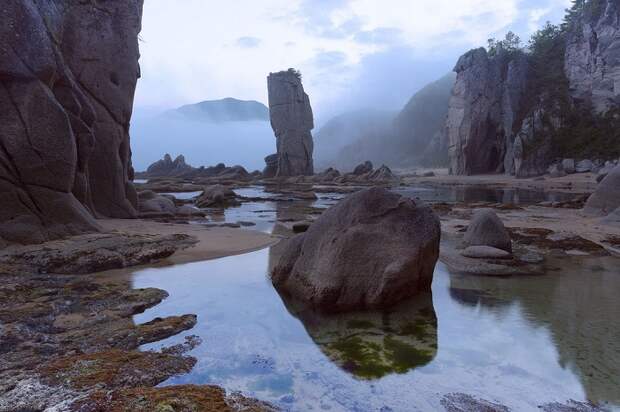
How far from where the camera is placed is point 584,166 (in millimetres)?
41375

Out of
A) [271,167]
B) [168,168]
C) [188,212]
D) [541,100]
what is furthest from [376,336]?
[168,168]

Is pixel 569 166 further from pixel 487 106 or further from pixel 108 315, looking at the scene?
pixel 108 315

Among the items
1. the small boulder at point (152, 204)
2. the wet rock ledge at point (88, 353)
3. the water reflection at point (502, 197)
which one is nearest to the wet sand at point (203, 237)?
the small boulder at point (152, 204)

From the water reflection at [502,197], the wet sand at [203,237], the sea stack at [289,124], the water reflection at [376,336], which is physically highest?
the sea stack at [289,124]

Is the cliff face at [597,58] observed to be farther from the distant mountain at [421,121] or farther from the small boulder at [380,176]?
the distant mountain at [421,121]

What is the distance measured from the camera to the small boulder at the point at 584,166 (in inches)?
1611

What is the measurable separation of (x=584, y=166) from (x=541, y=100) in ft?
37.4

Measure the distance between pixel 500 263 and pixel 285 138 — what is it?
50023 mm

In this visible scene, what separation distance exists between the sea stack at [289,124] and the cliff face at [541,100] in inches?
704

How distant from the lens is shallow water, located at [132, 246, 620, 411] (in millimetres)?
4895

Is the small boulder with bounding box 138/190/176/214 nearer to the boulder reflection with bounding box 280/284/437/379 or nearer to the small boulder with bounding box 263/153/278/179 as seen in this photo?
the boulder reflection with bounding box 280/284/437/379

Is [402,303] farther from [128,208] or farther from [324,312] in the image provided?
[128,208]

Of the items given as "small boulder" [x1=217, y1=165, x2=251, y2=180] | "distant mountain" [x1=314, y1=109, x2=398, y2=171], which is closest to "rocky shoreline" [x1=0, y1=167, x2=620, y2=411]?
"small boulder" [x1=217, y1=165, x2=251, y2=180]

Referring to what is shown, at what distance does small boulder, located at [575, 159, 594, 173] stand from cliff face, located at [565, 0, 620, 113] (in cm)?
759
